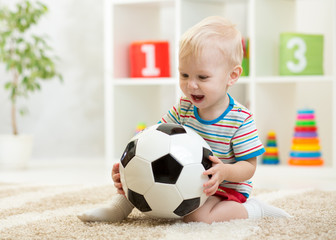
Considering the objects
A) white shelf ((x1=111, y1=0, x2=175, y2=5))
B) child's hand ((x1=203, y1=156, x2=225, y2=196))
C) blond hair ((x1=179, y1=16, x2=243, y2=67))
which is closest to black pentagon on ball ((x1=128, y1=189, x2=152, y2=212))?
child's hand ((x1=203, y1=156, x2=225, y2=196))

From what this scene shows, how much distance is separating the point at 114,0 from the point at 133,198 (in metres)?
1.65

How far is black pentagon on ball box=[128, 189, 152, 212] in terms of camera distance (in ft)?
4.09

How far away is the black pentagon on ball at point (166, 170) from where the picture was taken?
1.21 metres

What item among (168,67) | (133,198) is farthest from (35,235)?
(168,67)

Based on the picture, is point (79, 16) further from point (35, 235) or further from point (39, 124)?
point (35, 235)

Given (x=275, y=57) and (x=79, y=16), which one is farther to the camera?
(x=79, y=16)

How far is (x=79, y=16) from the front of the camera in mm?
3131

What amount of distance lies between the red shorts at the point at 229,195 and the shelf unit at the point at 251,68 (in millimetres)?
1132

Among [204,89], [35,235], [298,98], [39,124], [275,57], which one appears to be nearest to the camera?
[35,235]

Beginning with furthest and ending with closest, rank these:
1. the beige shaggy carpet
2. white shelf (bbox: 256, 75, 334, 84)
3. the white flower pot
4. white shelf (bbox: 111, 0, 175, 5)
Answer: the white flower pot
white shelf (bbox: 111, 0, 175, 5)
white shelf (bbox: 256, 75, 334, 84)
the beige shaggy carpet

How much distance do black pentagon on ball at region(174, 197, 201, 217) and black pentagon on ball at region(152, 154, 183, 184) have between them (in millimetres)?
64

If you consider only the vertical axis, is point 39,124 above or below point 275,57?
below

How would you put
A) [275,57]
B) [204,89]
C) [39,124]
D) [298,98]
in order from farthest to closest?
[39,124] < [298,98] < [275,57] < [204,89]

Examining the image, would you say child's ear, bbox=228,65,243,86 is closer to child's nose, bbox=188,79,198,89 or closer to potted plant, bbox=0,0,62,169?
child's nose, bbox=188,79,198,89
